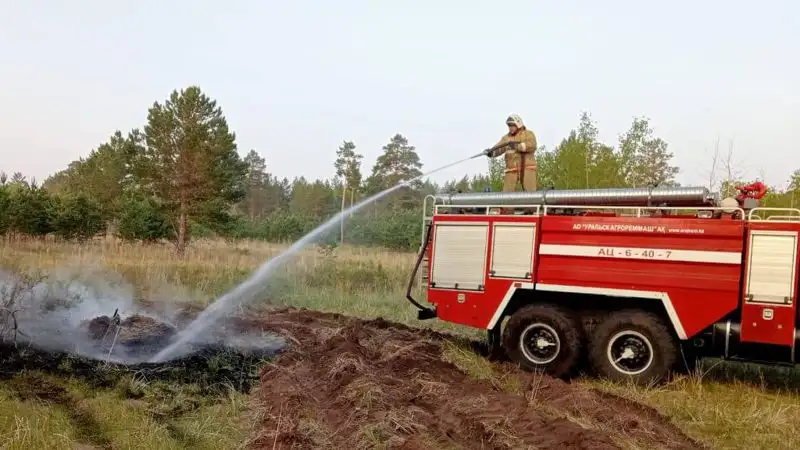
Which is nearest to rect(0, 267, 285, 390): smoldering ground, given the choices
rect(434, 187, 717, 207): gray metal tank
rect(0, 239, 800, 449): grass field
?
rect(0, 239, 800, 449): grass field

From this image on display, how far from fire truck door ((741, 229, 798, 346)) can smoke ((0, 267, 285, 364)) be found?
5.85 meters

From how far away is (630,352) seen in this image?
22.7 feet

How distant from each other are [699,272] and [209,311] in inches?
343

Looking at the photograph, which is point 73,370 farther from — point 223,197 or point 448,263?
point 223,197

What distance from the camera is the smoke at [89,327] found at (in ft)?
25.8

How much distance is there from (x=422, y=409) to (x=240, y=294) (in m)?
10.0

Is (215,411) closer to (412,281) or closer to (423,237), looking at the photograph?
(412,281)

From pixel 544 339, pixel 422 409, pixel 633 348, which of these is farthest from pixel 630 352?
pixel 422 409

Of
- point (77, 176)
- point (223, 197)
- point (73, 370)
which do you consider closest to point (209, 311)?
point (73, 370)

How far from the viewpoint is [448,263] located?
26.6ft

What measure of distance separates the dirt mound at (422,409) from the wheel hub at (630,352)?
0.76 metres

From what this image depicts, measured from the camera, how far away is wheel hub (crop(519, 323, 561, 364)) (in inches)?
286

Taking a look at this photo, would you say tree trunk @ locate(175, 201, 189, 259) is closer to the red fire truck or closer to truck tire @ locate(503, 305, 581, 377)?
the red fire truck

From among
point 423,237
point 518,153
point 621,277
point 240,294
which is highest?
point 518,153
